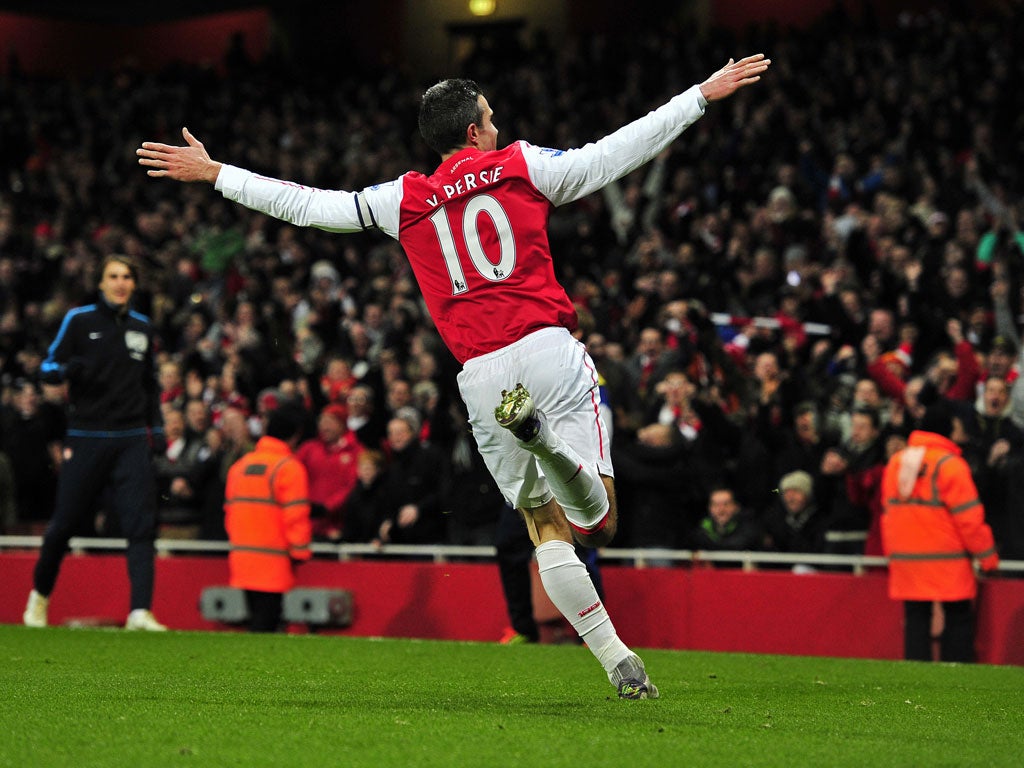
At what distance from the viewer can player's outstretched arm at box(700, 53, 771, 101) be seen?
5.75 metres

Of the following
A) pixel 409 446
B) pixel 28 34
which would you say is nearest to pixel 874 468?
pixel 409 446

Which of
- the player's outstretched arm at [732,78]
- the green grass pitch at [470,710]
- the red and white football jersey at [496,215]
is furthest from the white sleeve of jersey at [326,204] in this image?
the green grass pitch at [470,710]

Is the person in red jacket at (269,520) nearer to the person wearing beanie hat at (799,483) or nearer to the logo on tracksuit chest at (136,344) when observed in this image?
the logo on tracksuit chest at (136,344)

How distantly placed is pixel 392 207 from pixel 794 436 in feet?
20.4

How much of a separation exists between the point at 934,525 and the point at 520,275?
4815 mm

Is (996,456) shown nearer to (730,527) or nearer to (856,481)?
(856,481)

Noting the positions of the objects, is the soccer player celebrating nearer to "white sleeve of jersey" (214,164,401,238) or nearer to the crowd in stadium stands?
"white sleeve of jersey" (214,164,401,238)

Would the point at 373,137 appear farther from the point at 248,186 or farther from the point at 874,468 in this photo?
the point at 248,186

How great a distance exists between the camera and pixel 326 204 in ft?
19.6

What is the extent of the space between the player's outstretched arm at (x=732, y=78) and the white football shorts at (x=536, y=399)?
109 cm

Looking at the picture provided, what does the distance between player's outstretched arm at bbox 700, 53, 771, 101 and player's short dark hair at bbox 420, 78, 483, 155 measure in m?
0.92

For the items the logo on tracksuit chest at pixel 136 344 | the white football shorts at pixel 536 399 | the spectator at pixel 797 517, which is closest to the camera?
the white football shorts at pixel 536 399

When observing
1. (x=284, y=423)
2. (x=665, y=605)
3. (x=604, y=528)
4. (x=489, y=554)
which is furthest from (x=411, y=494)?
(x=604, y=528)

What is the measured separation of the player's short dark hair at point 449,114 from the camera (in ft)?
19.5
